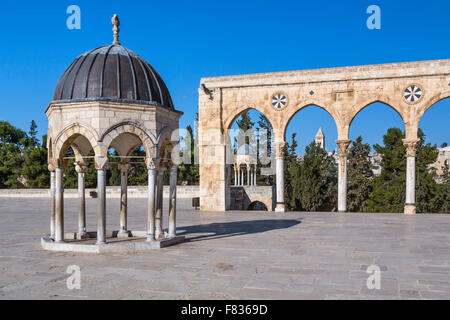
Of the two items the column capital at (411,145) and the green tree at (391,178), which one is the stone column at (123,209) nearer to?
the column capital at (411,145)

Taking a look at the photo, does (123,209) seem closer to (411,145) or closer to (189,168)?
(411,145)

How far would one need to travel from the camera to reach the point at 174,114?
909 centimetres

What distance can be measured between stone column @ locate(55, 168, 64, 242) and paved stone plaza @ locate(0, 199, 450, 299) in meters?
0.51

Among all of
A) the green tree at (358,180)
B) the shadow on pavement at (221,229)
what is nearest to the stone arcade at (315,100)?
the shadow on pavement at (221,229)

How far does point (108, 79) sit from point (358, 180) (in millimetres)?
35307

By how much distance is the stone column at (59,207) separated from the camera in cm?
823

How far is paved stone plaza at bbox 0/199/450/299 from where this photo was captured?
498cm

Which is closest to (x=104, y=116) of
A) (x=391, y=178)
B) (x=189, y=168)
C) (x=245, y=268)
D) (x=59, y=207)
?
(x=59, y=207)

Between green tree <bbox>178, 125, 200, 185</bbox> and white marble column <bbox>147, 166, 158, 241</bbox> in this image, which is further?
green tree <bbox>178, 125, 200, 185</bbox>

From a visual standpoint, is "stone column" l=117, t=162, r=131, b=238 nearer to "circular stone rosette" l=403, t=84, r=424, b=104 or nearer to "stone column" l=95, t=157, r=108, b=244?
"stone column" l=95, t=157, r=108, b=244

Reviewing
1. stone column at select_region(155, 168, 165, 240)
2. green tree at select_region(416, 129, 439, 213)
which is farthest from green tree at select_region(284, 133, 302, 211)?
stone column at select_region(155, 168, 165, 240)

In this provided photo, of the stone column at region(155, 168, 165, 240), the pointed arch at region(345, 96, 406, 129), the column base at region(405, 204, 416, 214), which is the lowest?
the column base at region(405, 204, 416, 214)

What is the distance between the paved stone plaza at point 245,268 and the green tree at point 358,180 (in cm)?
2948
